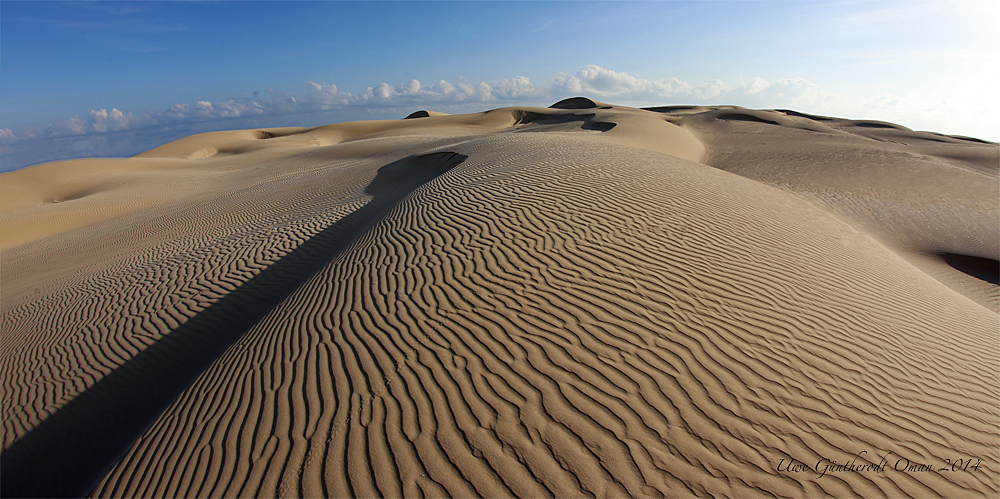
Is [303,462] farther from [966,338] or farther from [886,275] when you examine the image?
[886,275]

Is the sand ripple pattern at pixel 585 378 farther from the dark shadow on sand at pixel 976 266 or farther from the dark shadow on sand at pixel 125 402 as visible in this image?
the dark shadow on sand at pixel 976 266

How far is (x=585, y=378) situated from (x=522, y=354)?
1.98 feet

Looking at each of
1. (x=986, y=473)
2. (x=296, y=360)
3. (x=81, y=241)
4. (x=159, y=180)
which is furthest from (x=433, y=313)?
(x=159, y=180)

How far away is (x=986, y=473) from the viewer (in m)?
3.00

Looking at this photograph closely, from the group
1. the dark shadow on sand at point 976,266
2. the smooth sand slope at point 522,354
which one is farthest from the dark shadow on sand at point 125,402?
the dark shadow on sand at point 976,266

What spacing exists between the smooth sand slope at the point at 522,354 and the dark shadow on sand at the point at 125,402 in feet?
0.11

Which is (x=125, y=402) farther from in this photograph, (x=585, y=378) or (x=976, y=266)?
(x=976, y=266)

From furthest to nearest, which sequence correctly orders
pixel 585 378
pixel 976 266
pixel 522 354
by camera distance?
pixel 976 266 → pixel 522 354 → pixel 585 378

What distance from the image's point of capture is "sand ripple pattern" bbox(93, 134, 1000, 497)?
2.80 m

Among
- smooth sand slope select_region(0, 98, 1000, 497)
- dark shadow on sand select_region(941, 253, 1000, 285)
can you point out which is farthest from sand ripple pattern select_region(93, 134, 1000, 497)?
dark shadow on sand select_region(941, 253, 1000, 285)

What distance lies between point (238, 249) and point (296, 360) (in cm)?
597

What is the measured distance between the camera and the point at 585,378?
3381 mm

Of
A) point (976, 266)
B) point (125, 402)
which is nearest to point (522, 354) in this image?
point (125, 402)

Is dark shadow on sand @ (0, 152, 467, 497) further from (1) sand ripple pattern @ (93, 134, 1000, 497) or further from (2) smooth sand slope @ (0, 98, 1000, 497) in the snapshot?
(1) sand ripple pattern @ (93, 134, 1000, 497)
